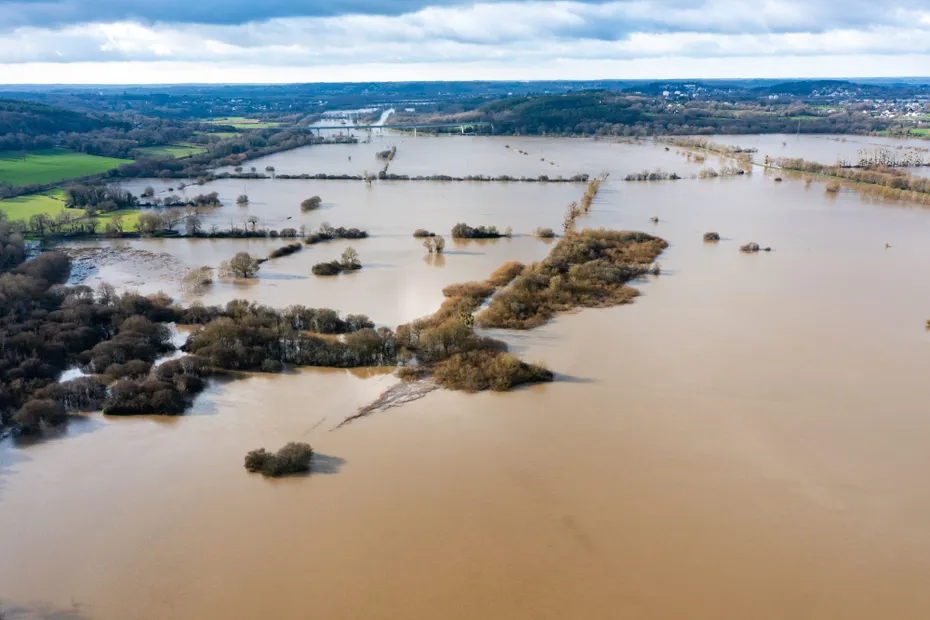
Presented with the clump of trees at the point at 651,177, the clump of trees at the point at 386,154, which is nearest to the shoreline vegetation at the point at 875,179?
the clump of trees at the point at 651,177

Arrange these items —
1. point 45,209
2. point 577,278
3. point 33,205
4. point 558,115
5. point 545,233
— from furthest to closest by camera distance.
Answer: point 558,115 → point 33,205 → point 45,209 → point 545,233 → point 577,278

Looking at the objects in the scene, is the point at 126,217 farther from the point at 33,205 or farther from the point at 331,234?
the point at 331,234

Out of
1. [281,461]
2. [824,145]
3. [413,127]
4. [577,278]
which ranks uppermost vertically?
[413,127]

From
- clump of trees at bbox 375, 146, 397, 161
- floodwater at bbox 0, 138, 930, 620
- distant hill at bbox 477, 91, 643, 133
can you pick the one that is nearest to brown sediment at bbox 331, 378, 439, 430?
floodwater at bbox 0, 138, 930, 620

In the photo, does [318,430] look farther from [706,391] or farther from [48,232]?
[48,232]

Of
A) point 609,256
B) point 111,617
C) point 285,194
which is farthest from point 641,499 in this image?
point 285,194

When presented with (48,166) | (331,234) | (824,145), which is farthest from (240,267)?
(824,145)
